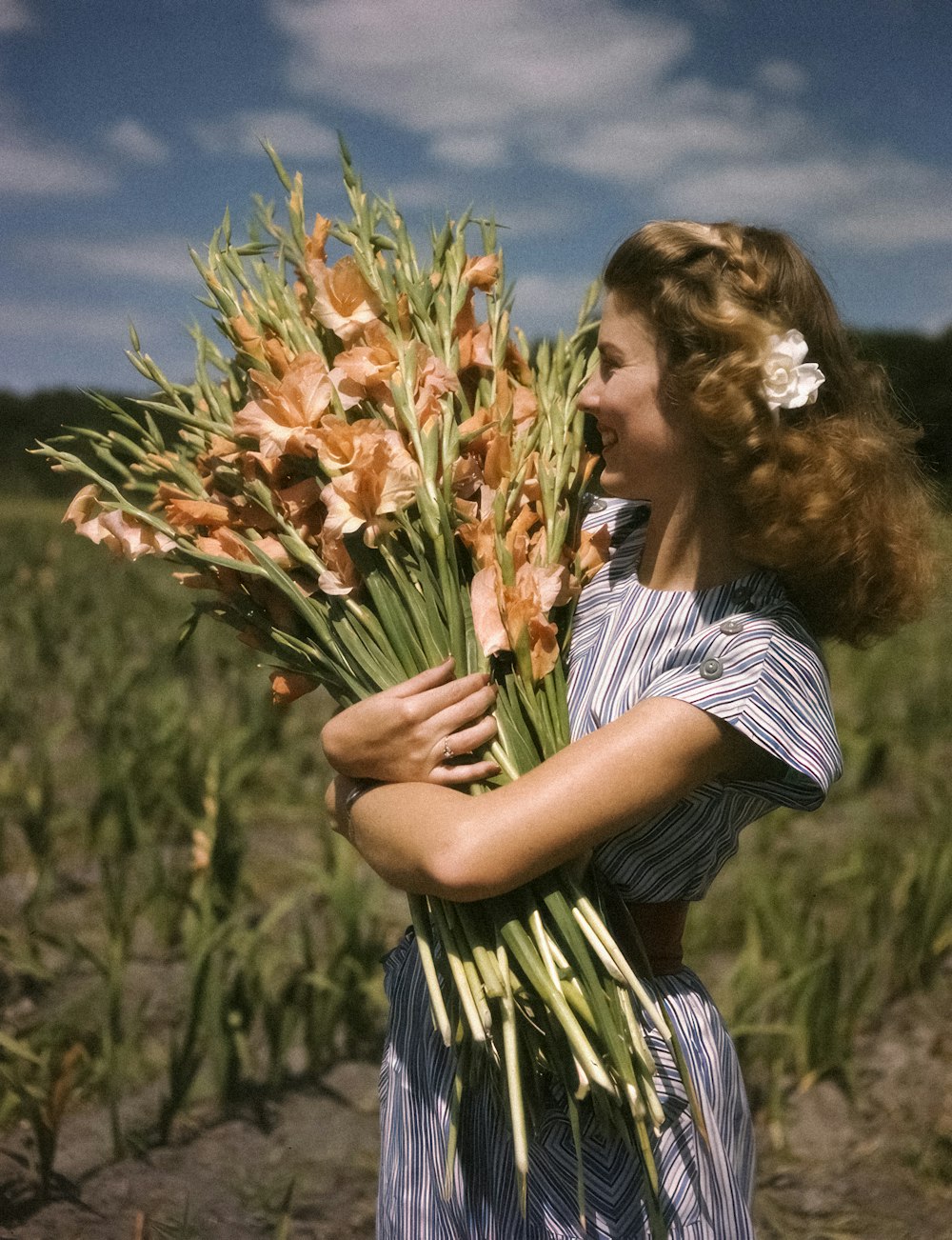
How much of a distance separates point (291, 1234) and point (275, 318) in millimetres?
1485

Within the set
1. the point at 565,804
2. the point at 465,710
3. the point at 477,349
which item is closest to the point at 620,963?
the point at 565,804

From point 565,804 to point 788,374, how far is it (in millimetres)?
488

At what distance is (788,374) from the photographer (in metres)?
1.13

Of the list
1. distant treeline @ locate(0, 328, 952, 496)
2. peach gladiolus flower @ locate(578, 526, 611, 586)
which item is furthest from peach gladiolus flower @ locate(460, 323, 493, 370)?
distant treeline @ locate(0, 328, 952, 496)

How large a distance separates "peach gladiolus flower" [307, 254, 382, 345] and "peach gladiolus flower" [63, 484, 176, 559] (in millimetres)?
298

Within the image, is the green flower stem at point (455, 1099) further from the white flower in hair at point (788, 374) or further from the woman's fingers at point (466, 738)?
the white flower in hair at point (788, 374)

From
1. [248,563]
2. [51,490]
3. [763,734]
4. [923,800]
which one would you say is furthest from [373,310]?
[51,490]

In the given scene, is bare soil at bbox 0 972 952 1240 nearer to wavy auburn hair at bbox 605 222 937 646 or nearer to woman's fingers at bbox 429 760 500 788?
woman's fingers at bbox 429 760 500 788

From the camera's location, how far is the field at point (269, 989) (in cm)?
193

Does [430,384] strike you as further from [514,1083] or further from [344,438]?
[514,1083]

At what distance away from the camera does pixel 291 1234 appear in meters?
1.86

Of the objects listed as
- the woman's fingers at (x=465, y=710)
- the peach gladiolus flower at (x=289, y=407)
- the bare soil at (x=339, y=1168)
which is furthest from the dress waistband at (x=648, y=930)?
the bare soil at (x=339, y=1168)

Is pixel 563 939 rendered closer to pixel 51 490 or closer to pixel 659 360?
pixel 659 360

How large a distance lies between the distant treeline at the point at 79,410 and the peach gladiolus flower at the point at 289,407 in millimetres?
8162
